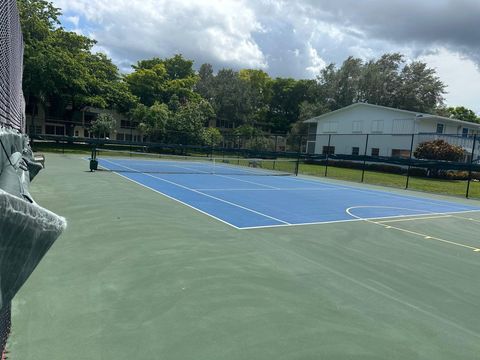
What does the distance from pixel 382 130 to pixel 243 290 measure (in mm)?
38998

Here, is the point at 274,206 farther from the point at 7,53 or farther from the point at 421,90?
the point at 421,90

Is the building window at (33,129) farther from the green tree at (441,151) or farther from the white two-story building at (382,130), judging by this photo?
the green tree at (441,151)

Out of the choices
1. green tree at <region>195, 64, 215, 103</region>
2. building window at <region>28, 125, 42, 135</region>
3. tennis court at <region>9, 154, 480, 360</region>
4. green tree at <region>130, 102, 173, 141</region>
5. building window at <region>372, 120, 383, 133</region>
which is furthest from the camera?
green tree at <region>195, 64, 215, 103</region>

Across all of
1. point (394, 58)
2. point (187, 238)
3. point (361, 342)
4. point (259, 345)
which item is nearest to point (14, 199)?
point (259, 345)

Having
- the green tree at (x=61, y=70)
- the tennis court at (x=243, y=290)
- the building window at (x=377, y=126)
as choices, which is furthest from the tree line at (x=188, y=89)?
the tennis court at (x=243, y=290)

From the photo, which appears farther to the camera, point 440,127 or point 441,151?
point 440,127

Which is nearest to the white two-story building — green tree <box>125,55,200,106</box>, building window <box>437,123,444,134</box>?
building window <box>437,123,444,134</box>

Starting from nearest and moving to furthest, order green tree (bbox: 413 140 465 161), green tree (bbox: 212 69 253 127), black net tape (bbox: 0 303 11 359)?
1. black net tape (bbox: 0 303 11 359)
2. green tree (bbox: 413 140 465 161)
3. green tree (bbox: 212 69 253 127)

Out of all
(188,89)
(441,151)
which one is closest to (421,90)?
(441,151)

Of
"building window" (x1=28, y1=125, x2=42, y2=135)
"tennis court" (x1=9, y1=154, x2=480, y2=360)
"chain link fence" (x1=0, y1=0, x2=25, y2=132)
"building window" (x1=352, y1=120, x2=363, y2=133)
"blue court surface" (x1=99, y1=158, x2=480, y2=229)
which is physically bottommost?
"blue court surface" (x1=99, y1=158, x2=480, y2=229)

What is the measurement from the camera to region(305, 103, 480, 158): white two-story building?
34931mm

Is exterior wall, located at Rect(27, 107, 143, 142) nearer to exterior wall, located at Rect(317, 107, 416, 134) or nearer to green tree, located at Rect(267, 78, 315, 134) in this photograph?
exterior wall, located at Rect(317, 107, 416, 134)

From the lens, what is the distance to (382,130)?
132 feet

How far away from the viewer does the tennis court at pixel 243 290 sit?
3377 millimetres
